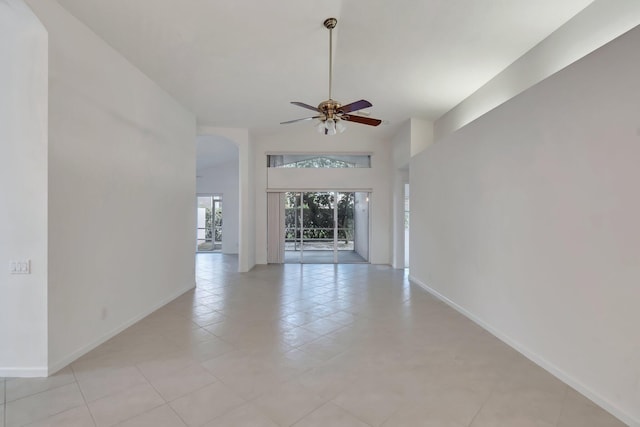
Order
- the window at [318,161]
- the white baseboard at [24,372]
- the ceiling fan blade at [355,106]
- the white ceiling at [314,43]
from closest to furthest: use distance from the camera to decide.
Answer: the white baseboard at [24,372] → the white ceiling at [314,43] → the ceiling fan blade at [355,106] → the window at [318,161]

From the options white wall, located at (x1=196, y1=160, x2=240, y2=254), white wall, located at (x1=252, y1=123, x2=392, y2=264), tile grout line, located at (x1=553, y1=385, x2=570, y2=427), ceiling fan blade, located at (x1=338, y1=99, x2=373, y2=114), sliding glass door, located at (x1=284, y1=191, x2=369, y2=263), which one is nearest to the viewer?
tile grout line, located at (x1=553, y1=385, x2=570, y2=427)

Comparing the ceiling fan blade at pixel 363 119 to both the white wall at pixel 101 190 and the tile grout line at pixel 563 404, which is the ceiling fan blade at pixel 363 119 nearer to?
the white wall at pixel 101 190

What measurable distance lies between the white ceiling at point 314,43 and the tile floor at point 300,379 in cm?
325

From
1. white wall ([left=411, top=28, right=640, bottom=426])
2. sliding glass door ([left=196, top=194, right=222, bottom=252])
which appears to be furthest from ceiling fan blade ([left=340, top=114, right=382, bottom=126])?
sliding glass door ([left=196, top=194, right=222, bottom=252])

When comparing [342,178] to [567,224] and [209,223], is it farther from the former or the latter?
[567,224]

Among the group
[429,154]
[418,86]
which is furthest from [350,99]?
[429,154]

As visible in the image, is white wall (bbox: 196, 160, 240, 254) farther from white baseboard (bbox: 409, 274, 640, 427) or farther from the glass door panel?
white baseboard (bbox: 409, 274, 640, 427)

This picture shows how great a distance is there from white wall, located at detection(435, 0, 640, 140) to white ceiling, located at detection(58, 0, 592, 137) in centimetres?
11

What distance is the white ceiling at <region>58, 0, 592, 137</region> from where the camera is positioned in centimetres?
307

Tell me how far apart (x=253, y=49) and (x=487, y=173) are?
3277 mm

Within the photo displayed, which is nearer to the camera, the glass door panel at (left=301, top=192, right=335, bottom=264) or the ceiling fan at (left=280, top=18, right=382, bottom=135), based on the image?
the ceiling fan at (left=280, top=18, right=382, bottom=135)

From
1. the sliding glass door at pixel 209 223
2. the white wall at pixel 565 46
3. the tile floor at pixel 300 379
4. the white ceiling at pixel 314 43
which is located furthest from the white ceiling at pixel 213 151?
the white wall at pixel 565 46

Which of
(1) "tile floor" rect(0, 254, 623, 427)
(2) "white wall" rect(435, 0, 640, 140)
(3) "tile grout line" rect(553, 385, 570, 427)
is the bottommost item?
(3) "tile grout line" rect(553, 385, 570, 427)

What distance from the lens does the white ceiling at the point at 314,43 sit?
307cm
